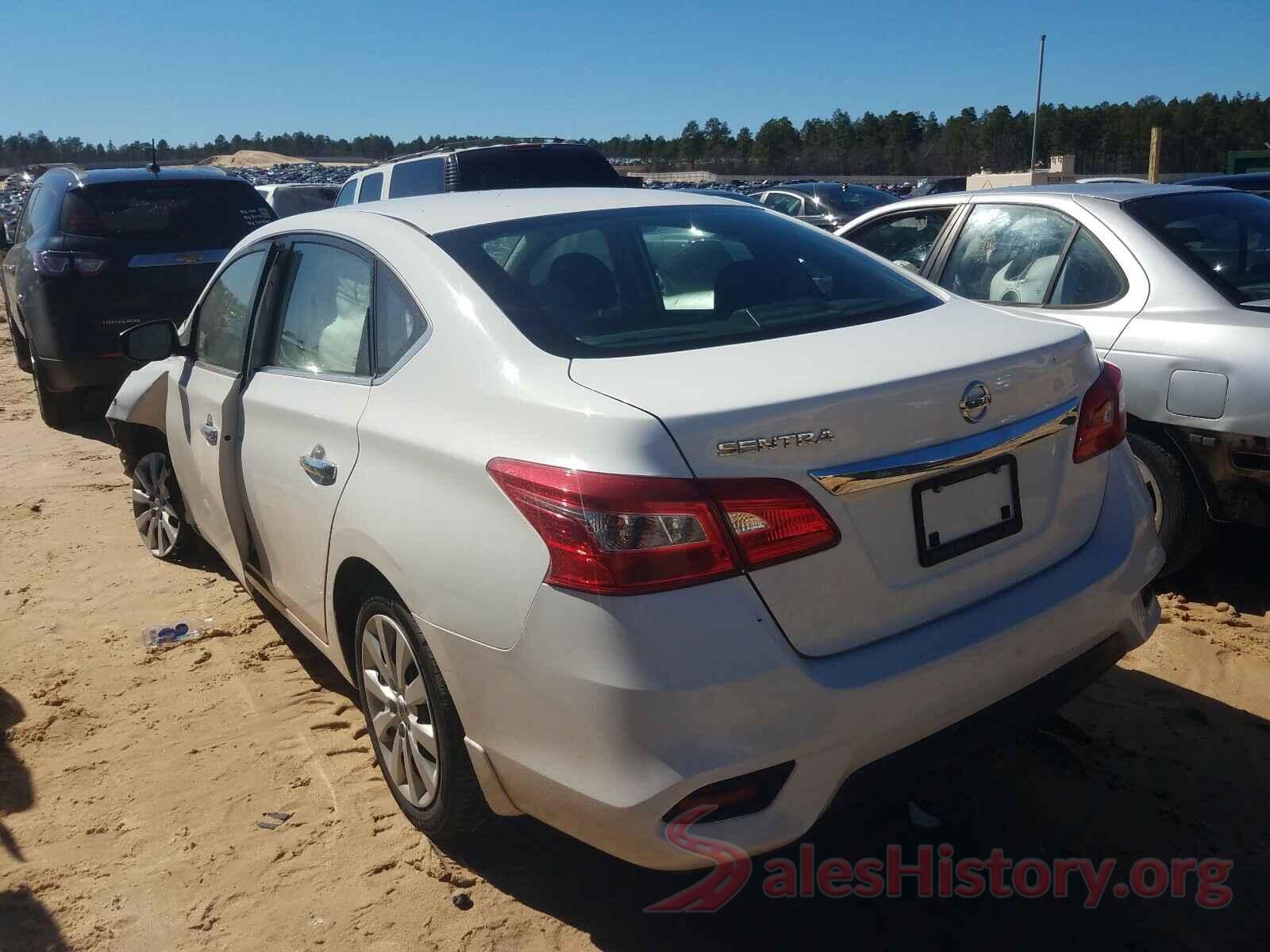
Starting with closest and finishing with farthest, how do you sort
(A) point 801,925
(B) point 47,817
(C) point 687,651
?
1. (C) point 687,651
2. (A) point 801,925
3. (B) point 47,817

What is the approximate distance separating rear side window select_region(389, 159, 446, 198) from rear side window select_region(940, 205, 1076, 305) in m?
5.35

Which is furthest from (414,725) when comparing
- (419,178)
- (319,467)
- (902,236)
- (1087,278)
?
(419,178)

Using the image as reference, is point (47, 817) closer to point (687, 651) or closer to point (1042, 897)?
point (687, 651)

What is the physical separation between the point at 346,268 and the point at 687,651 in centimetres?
176

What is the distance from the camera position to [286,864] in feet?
9.46

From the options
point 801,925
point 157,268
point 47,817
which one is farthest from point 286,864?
point 157,268

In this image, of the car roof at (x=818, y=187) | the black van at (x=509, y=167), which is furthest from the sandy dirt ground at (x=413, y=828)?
the car roof at (x=818, y=187)

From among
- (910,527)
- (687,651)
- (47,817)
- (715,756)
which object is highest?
(910,527)

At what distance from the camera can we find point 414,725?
2725 millimetres

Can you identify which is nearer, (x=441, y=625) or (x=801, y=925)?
(x=441, y=625)

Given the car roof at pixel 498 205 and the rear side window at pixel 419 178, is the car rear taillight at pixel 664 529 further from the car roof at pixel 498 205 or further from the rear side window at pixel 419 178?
the rear side window at pixel 419 178

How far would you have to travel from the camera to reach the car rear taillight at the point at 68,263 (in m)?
7.35

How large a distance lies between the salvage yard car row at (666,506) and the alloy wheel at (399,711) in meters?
0.01

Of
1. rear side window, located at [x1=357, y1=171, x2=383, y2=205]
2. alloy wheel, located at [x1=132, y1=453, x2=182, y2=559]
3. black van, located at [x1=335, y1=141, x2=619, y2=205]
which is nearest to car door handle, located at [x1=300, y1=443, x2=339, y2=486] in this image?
alloy wheel, located at [x1=132, y1=453, x2=182, y2=559]
